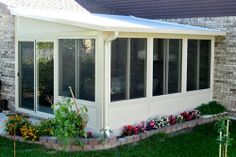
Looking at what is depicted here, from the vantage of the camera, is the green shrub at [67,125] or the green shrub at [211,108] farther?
the green shrub at [211,108]

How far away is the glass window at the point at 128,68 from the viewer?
8.63m

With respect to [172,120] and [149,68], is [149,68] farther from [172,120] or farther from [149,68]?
[172,120]

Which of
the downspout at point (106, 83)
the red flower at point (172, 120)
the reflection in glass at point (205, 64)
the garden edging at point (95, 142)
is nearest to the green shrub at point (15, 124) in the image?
the garden edging at point (95, 142)

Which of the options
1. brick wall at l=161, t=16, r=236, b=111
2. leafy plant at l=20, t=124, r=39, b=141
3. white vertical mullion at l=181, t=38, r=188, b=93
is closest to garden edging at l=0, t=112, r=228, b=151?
leafy plant at l=20, t=124, r=39, b=141

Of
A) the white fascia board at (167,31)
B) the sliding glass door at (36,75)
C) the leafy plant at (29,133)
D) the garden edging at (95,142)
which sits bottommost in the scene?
the garden edging at (95,142)

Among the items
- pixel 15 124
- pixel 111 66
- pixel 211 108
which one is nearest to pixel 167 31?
pixel 111 66

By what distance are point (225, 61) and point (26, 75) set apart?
6088 millimetres

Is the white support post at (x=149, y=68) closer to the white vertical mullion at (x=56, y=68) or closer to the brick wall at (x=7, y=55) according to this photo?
the white vertical mullion at (x=56, y=68)

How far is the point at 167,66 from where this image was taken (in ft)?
33.4

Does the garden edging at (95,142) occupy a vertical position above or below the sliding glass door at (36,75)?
below

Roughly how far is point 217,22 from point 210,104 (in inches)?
102

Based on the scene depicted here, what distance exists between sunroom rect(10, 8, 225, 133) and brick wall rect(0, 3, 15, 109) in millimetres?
317

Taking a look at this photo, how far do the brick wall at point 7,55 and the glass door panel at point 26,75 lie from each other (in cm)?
39

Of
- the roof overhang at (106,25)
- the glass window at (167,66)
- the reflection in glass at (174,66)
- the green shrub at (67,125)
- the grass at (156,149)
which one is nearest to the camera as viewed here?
the green shrub at (67,125)
